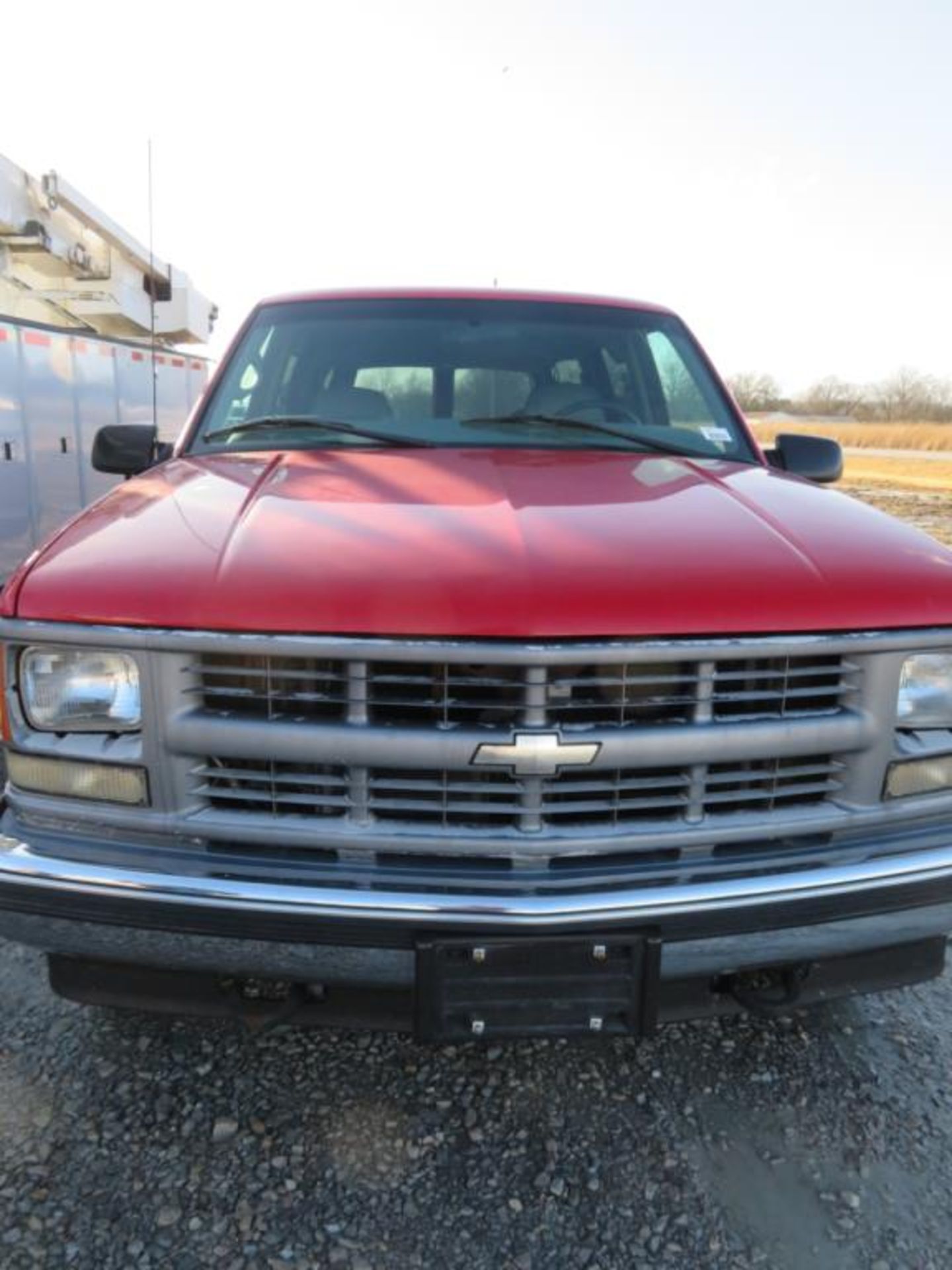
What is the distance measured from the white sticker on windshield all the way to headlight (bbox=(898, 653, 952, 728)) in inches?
53.7

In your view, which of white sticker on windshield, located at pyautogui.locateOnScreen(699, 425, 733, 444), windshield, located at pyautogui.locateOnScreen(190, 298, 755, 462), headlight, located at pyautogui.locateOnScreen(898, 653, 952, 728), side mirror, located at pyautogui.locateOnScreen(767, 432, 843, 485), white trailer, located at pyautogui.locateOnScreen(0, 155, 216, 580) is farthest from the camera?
white trailer, located at pyautogui.locateOnScreen(0, 155, 216, 580)

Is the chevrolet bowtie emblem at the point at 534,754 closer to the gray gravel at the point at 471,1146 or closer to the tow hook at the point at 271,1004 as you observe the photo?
the tow hook at the point at 271,1004

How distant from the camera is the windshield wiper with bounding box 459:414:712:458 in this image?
9.81ft

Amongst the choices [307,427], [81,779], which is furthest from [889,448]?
[81,779]

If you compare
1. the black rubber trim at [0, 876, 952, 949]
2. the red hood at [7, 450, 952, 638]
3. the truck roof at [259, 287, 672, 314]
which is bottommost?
the black rubber trim at [0, 876, 952, 949]

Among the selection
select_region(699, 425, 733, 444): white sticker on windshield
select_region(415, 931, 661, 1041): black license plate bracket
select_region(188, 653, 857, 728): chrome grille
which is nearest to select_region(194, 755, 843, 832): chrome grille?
select_region(188, 653, 857, 728): chrome grille

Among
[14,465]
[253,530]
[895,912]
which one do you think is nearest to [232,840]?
[253,530]

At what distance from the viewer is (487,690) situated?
1815 mm

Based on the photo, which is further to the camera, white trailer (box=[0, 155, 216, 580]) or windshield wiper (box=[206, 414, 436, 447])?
white trailer (box=[0, 155, 216, 580])

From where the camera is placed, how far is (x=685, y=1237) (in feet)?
6.20

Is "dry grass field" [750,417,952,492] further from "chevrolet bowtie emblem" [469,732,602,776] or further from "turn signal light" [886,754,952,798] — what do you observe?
"chevrolet bowtie emblem" [469,732,602,776]

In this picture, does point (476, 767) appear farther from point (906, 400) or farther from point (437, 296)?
point (906, 400)

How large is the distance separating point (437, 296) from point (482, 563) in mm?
1966

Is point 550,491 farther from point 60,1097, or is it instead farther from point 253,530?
point 60,1097
